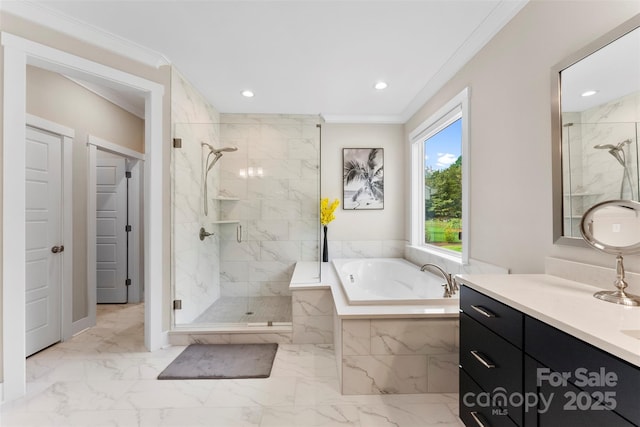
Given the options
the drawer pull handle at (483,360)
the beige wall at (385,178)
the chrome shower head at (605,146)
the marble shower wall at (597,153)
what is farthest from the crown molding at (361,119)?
the drawer pull handle at (483,360)

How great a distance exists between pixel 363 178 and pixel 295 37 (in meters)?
2.01

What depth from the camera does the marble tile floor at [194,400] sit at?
158 centimetres

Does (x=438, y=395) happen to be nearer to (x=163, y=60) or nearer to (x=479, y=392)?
(x=479, y=392)

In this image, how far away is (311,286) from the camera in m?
2.55

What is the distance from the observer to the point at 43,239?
7.93ft

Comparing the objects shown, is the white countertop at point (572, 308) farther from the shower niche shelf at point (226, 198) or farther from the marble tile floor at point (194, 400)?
the shower niche shelf at point (226, 198)

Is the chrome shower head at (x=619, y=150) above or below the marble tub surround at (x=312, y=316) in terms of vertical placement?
above

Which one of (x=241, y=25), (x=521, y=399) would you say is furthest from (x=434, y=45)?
(x=521, y=399)

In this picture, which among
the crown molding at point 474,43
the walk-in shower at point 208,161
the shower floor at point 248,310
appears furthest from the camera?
the walk-in shower at point 208,161

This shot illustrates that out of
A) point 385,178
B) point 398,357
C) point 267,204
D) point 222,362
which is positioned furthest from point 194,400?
point 385,178

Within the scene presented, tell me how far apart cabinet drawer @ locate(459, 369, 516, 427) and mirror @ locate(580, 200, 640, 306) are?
621 millimetres

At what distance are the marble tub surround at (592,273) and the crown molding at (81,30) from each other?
10.3 feet

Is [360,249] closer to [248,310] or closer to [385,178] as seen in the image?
[385,178]

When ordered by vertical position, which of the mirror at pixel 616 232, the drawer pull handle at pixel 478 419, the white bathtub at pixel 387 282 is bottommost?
the drawer pull handle at pixel 478 419
